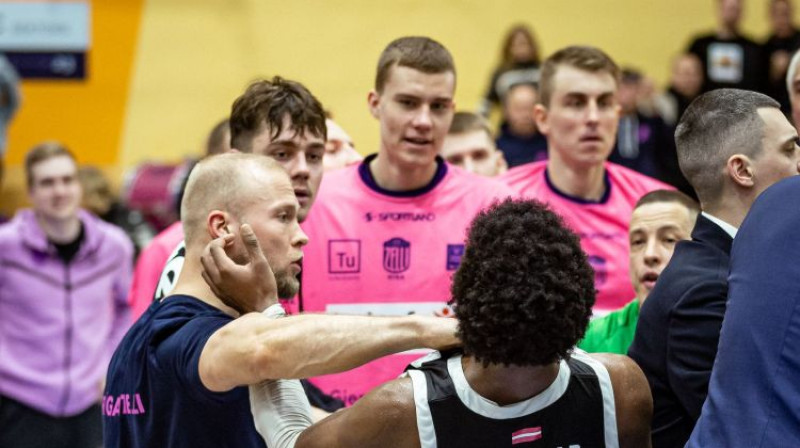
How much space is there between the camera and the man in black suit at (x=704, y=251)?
305 cm

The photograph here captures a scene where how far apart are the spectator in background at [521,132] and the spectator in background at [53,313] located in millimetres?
3567

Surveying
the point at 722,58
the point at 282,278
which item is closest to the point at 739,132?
the point at 282,278

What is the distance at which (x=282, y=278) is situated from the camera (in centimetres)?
340

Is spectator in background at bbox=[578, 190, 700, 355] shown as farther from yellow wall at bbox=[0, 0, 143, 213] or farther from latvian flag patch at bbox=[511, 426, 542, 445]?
yellow wall at bbox=[0, 0, 143, 213]

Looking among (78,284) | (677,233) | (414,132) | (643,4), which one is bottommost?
(78,284)

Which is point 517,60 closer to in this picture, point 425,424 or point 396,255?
point 396,255

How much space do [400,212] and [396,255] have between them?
0.20 metres

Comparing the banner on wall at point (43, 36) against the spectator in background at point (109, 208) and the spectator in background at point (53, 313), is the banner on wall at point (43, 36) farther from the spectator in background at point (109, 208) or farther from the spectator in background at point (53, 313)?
the spectator in background at point (53, 313)

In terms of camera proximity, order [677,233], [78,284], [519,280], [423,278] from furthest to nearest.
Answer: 1. [78,284]
2. [423,278]
3. [677,233]
4. [519,280]

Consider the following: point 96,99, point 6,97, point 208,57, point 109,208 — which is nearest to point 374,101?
point 109,208

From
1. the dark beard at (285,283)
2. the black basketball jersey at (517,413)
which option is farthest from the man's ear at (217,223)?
the black basketball jersey at (517,413)

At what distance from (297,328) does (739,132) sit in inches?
58.0

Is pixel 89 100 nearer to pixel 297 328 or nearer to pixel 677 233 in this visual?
pixel 677 233

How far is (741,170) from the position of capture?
130 inches
